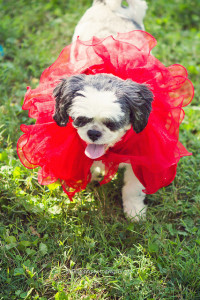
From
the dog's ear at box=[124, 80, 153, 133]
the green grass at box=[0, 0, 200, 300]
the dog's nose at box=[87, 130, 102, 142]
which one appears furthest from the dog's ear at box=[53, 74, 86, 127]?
the green grass at box=[0, 0, 200, 300]

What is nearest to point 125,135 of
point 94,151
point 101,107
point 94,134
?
point 94,151

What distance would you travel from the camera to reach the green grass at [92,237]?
240 cm

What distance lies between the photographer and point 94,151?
262 cm

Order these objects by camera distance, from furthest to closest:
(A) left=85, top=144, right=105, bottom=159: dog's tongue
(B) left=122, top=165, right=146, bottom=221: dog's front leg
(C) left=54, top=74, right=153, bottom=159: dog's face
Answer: (B) left=122, top=165, right=146, bottom=221: dog's front leg, (A) left=85, top=144, right=105, bottom=159: dog's tongue, (C) left=54, top=74, right=153, bottom=159: dog's face

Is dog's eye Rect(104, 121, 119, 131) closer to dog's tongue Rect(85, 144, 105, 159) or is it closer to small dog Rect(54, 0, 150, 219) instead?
small dog Rect(54, 0, 150, 219)

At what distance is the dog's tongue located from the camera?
8.55 feet

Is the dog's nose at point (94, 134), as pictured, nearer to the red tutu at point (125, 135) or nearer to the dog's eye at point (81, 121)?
the dog's eye at point (81, 121)

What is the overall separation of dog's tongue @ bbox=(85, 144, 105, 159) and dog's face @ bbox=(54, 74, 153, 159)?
0.08 meters

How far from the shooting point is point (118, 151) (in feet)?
9.27

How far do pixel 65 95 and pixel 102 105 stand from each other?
311 millimetres

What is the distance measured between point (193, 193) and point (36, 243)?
1.50 m

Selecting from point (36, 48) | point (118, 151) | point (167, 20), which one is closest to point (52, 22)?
point (36, 48)

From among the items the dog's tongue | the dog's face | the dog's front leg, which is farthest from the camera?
the dog's front leg

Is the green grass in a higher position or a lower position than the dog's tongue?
lower
